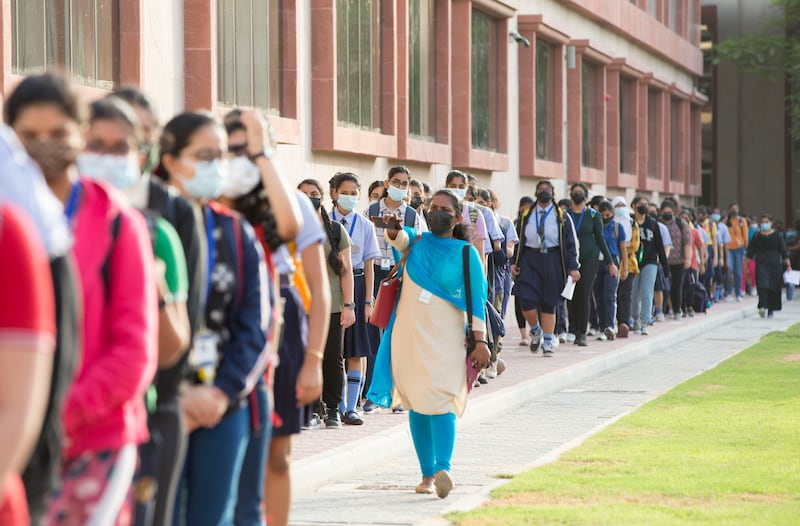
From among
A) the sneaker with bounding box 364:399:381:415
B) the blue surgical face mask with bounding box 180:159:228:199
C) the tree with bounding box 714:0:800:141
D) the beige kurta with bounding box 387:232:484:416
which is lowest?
the sneaker with bounding box 364:399:381:415

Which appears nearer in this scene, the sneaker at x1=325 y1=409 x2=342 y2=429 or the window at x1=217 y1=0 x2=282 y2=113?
the sneaker at x1=325 y1=409 x2=342 y2=429

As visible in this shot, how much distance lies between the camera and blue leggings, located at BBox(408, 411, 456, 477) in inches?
386

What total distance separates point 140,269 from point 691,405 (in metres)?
11.2

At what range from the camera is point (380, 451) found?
38.2ft

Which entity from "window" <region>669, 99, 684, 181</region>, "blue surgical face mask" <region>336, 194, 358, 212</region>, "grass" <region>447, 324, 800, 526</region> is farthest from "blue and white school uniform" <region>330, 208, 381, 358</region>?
"window" <region>669, 99, 684, 181</region>

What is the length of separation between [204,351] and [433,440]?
458 centimetres

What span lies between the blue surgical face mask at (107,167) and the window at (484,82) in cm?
2412

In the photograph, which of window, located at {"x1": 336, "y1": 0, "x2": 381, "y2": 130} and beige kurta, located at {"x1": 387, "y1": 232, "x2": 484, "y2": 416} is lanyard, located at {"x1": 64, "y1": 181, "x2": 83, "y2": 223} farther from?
window, located at {"x1": 336, "y1": 0, "x2": 381, "y2": 130}

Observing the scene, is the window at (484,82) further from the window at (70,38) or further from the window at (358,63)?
the window at (70,38)

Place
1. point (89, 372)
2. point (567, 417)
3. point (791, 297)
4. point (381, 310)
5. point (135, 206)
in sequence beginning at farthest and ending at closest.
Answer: point (791, 297) → point (567, 417) → point (381, 310) → point (135, 206) → point (89, 372)

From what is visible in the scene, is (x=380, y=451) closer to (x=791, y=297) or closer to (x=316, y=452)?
(x=316, y=452)

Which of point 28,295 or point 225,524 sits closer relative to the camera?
point 28,295

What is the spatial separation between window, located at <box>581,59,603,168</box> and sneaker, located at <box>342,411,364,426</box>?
2524 cm

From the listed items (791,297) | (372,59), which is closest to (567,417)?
(372,59)
